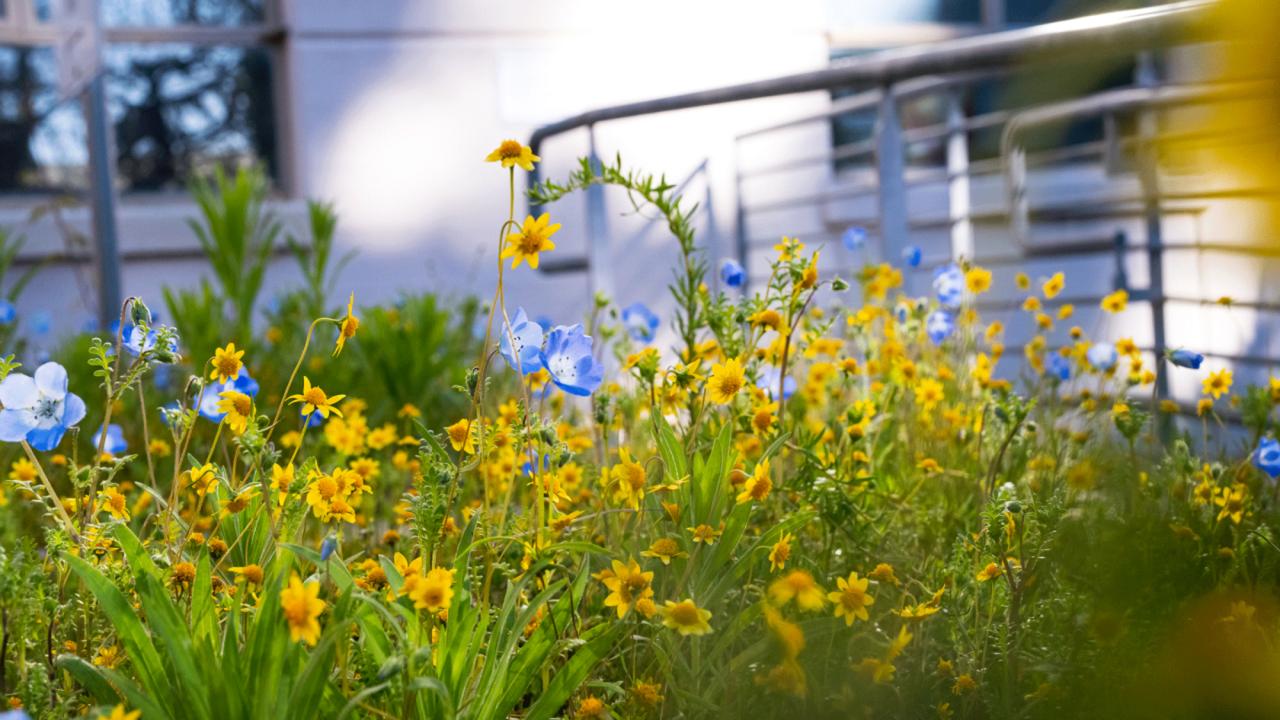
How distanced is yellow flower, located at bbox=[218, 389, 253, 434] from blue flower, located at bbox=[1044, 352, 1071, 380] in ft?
5.07

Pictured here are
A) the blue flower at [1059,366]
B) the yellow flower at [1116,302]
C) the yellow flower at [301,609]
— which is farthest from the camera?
→ the blue flower at [1059,366]

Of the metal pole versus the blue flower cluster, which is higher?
the metal pole

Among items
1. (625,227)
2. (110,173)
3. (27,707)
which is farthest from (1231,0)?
(625,227)

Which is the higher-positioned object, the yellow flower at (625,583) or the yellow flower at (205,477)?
the yellow flower at (205,477)

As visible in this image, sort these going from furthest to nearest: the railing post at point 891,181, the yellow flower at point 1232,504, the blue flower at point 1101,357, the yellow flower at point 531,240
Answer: the railing post at point 891,181 < the blue flower at point 1101,357 < the yellow flower at point 1232,504 < the yellow flower at point 531,240

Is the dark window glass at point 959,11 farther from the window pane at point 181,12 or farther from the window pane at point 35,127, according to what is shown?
the window pane at point 35,127

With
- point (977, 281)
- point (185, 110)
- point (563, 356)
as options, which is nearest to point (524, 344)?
point (563, 356)

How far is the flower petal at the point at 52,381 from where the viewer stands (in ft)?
3.61

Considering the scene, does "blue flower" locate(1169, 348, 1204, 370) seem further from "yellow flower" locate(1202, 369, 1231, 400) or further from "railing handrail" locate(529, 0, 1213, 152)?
"railing handrail" locate(529, 0, 1213, 152)

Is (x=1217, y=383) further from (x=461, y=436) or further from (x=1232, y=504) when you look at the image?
(x=461, y=436)

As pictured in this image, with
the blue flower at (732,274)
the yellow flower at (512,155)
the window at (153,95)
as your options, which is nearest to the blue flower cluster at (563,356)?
the yellow flower at (512,155)

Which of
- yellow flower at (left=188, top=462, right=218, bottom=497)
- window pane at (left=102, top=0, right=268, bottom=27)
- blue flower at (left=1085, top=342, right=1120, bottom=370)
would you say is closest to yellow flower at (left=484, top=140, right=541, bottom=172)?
yellow flower at (left=188, top=462, right=218, bottom=497)

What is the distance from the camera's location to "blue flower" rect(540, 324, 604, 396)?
1225 millimetres

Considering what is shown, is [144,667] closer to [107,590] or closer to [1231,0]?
[107,590]
